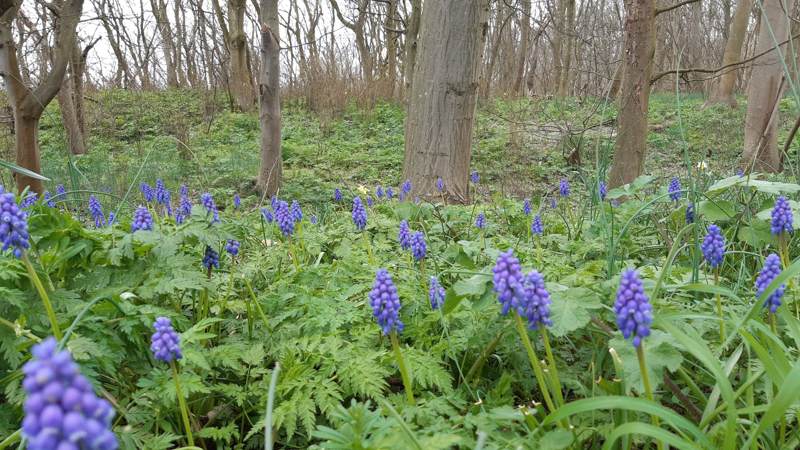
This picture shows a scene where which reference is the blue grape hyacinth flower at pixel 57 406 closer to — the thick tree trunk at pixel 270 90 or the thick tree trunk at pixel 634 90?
the thick tree trunk at pixel 270 90

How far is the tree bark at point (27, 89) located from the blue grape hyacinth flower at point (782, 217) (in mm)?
5680

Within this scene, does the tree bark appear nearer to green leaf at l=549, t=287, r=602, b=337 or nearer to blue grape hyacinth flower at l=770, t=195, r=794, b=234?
green leaf at l=549, t=287, r=602, b=337

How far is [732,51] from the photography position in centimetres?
1452

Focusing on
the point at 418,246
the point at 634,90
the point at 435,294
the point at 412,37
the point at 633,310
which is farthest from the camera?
the point at 412,37

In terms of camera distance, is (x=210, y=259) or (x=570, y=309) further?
(x=210, y=259)

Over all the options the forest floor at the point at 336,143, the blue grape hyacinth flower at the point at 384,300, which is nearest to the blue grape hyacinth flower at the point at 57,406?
the blue grape hyacinth flower at the point at 384,300

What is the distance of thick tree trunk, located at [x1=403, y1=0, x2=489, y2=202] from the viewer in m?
5.02

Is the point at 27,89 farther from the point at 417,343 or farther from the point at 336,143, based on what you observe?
the point at 336,143

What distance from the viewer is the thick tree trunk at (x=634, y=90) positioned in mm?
5477

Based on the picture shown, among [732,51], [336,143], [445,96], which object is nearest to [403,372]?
[445,96]

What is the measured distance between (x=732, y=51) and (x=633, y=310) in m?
16.6

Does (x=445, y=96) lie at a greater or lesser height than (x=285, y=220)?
greater

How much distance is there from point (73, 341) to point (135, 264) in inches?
22.2

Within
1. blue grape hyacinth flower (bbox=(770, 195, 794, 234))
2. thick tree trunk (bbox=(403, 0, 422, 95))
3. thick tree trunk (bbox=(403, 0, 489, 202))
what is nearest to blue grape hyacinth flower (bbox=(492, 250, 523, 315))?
blue grape hyacinth flower (bbox=(770, 195, 794, 234))
